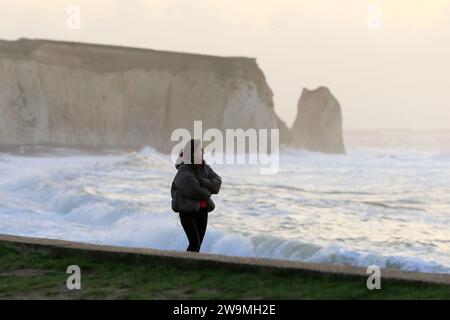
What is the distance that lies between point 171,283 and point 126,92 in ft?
205

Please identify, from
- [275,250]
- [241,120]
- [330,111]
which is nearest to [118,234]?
[275,250]

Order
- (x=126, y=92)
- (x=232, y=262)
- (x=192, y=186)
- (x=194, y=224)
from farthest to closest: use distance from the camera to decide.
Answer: (x=126, y=92) < (x=194, y=224) < (x=192, y=186) < (x=232, y=262)

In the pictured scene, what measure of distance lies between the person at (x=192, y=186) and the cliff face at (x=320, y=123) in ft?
250

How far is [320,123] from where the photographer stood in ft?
282

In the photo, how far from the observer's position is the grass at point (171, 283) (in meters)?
5.45

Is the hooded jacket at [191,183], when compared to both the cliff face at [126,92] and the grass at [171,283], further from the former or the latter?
the cliff face at [126,92]

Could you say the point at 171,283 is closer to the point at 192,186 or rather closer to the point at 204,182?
the point at 192,186

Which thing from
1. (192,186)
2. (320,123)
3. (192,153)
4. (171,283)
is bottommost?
(171,283)

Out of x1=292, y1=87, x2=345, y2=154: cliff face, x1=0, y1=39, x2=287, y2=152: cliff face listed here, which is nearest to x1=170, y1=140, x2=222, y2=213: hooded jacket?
x1=0, y1=39, x2=287, y2=152: cliff face

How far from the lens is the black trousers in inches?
301

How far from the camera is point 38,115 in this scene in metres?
59.8

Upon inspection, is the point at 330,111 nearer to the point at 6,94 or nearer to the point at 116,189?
the point at 6,94

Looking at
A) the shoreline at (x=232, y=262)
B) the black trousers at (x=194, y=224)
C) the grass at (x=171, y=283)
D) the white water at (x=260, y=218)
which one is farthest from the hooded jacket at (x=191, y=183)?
the white water at (x=260, y=218)

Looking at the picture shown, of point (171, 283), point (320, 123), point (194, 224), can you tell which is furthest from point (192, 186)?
point (320, 123)
